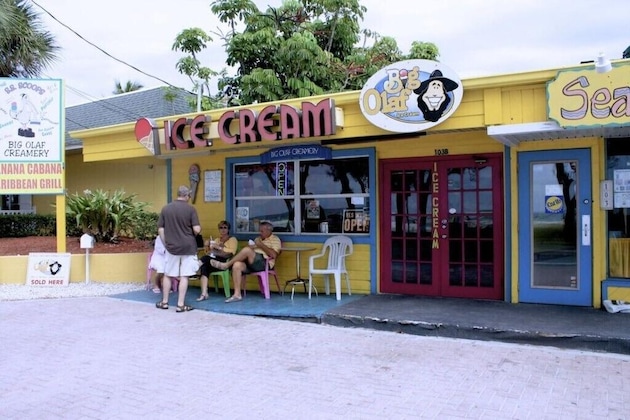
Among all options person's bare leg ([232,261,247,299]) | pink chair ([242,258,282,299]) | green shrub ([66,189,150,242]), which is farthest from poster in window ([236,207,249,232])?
green shrub ([66,189,150,242])

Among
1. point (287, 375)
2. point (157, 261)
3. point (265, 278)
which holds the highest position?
point (157, 261)

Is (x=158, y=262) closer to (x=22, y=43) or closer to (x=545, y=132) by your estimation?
(x=545, y=132)

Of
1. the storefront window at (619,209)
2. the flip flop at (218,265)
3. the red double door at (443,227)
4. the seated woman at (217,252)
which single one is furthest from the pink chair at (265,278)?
the storefront window at (619,209)

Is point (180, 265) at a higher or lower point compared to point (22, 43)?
lower

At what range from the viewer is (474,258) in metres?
7.39

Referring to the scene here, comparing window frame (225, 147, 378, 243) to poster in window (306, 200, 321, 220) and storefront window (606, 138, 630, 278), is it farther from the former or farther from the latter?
storefront window (606, 138, 630, 278)

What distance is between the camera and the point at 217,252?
322 inches

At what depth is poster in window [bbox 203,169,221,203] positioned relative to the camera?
367 inches

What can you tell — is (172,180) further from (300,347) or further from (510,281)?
(510,281)

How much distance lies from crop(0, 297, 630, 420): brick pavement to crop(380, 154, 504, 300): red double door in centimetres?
171

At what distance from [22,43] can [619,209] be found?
41.4 ft

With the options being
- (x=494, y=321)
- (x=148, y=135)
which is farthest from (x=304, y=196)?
(x=494, y=321)

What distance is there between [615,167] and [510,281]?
1.84 meters

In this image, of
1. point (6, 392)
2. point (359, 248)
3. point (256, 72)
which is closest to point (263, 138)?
point (359, 248)
